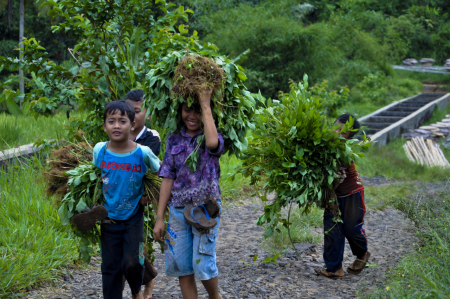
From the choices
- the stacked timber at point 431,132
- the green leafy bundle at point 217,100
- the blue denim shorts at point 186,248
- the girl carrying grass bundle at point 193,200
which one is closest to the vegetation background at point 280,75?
the green leafy bundle at point 217,100

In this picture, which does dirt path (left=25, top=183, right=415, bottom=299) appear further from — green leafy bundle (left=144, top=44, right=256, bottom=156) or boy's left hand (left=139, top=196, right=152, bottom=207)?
green leafy bundle (left=144, top=44, right=256, bottom=156)

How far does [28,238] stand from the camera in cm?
447

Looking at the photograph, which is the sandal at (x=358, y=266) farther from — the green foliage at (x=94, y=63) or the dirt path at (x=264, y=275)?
the green foliage at (x=94, y=63)

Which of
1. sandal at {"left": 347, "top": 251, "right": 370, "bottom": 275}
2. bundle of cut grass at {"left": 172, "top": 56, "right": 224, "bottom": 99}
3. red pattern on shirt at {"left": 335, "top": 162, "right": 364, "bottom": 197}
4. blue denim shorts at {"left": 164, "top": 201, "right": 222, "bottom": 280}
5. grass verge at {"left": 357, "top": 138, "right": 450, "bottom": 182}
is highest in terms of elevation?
bundle of cut grass at {"left": 172, "top": 56, "right": 224, "bottom": 99}

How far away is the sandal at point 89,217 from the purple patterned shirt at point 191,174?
50 cm

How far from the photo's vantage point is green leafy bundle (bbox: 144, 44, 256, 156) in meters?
3.33

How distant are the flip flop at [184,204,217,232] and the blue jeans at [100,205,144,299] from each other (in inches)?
20.4

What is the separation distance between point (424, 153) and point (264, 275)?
10920 millimetres

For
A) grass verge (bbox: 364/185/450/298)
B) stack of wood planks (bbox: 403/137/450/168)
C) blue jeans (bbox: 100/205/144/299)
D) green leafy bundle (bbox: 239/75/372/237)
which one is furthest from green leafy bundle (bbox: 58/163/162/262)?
stack of wood planks (bbox: 403/137/450/168)

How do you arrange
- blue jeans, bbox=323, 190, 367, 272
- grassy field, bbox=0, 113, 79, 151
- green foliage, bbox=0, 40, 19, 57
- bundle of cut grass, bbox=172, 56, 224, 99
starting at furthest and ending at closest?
green foliage, bbox=0, 40, 19, 57
grassy field, bbox=0, 113, 79, 151
blue jeans, bbox=323, 190, 367, 272
bundle of cut grass, bbox=172, 56, 224, 99

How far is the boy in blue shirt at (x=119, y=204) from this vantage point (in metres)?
3.40

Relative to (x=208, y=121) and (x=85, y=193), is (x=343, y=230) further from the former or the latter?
(x=85, y=193)

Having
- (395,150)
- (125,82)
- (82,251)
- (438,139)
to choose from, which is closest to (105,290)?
(82,251)

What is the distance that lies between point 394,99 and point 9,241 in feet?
68.1
